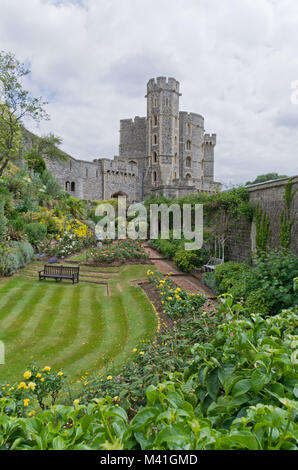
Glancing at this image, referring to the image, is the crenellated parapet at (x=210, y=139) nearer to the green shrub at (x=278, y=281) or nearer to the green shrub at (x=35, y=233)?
the green shrub at (x=35, y=233)

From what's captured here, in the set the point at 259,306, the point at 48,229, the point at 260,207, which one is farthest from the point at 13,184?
the point at 259,306

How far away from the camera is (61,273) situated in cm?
1175

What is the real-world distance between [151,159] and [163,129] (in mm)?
3919

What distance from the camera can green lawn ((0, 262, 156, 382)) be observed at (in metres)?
5.68

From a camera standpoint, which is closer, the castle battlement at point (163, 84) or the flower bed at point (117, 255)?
the flower bed at point (117, 255)

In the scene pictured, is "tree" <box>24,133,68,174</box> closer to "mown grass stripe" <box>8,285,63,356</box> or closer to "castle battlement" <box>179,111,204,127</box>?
"mown grass stripe" <box>8,285,63,356</box>

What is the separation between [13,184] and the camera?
1883cm

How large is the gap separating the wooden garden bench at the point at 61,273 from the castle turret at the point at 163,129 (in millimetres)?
25217

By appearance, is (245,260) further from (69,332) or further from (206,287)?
(69,332)

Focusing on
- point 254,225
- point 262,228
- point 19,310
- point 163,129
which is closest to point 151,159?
point 163,129

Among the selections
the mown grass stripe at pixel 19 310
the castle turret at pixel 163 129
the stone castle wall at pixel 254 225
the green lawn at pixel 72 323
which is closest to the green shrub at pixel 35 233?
the green lawn at pixel 72 323

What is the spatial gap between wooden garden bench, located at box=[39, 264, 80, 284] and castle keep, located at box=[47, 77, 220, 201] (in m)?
18.6

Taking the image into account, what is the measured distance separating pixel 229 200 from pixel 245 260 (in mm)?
2529

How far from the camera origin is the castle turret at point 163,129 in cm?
3428
